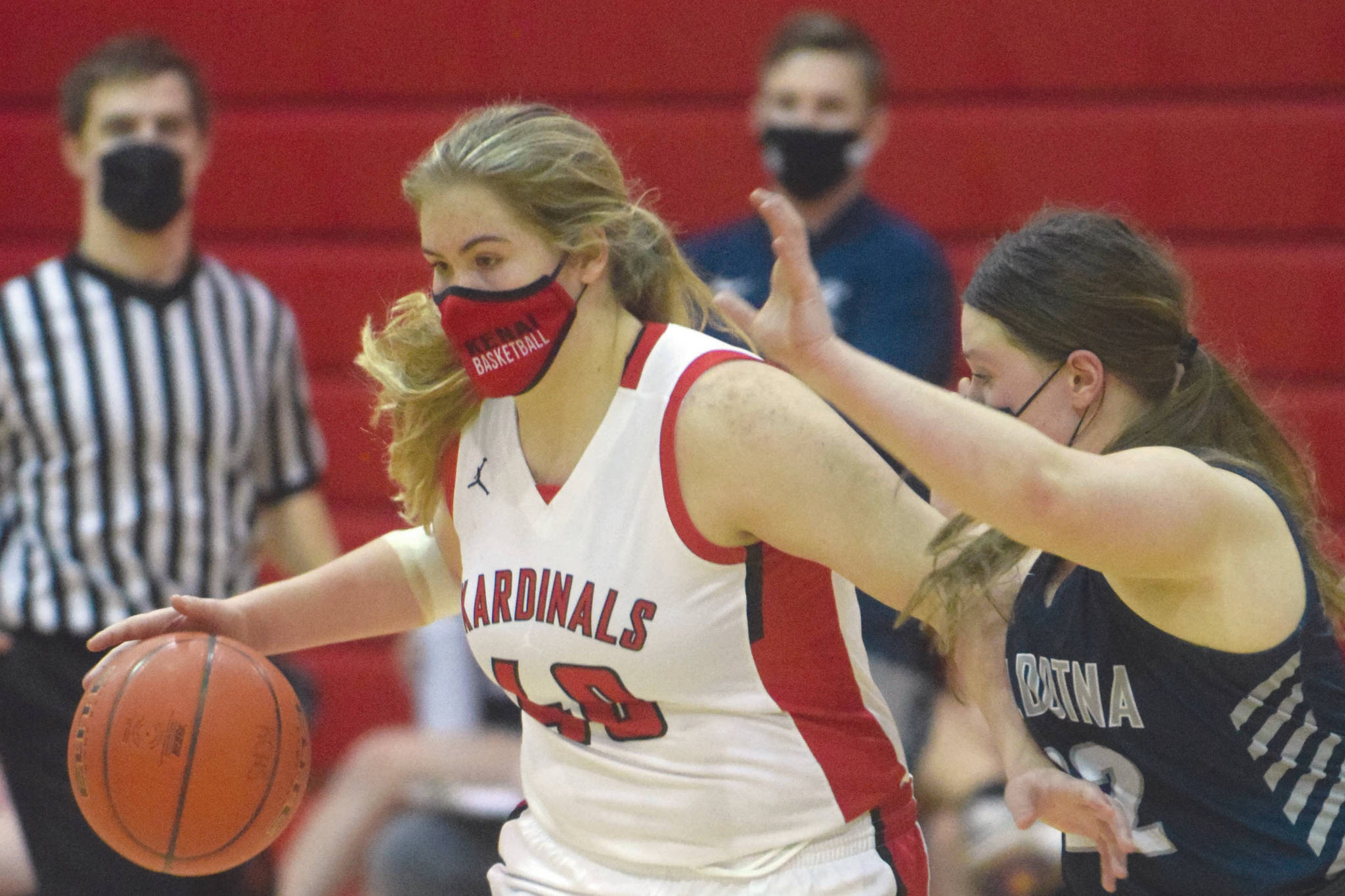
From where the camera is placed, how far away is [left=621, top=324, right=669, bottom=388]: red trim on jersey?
2451 mm

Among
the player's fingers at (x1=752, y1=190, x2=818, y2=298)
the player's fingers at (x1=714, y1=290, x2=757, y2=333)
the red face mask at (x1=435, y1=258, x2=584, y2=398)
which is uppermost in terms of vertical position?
the player's fingers at (x1=752, y1=190, x2=818, y2=298)

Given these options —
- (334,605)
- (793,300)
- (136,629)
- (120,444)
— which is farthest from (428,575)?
(120,444)

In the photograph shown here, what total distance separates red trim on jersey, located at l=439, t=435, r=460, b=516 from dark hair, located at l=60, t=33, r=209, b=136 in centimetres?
196

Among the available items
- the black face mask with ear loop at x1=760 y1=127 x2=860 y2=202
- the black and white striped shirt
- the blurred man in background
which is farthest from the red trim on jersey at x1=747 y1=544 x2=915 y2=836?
the black face mask with ear loop at x1=760 y1=127 x2=860 y2=202

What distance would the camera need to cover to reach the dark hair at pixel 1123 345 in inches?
89.0

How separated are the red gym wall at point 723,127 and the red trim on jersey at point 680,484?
2.64 m

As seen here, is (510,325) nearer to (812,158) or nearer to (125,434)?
(125,434)

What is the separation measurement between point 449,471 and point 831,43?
2.12m

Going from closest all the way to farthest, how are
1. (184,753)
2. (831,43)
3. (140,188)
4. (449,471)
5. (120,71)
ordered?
(184,753)
(449,471)
(140,188)
(120,71)
(831,43)

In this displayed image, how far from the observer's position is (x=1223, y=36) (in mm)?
5266

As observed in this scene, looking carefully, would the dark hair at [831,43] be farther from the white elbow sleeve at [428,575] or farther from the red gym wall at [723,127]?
the white elbow sleeve at [428,575]

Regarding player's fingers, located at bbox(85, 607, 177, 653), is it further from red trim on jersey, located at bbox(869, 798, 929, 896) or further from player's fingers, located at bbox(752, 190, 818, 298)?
player's fingers, located at bbox(752, 190, 818, 298)

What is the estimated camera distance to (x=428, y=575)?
9.49 ft

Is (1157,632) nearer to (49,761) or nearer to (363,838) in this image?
(49,761)
